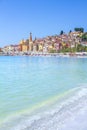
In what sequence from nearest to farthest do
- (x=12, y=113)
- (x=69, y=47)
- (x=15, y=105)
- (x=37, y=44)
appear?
(x=12, y=113) → (x=15, y=105) → (x=69, y=47) → (x=37, y=44)

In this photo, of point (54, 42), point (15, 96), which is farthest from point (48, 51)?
point (15, 96)

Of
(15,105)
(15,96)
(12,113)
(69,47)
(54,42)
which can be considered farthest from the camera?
(54,42)

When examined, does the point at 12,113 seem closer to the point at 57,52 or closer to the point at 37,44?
the point at 57,52

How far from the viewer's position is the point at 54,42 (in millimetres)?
A: 151000

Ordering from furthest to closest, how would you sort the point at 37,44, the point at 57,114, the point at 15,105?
the point at 37,44 < the point at 15,105 < the point at 57,114

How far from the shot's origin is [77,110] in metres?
7.94

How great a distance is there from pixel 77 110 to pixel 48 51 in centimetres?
14800

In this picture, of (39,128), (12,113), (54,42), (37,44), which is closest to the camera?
(39,128)

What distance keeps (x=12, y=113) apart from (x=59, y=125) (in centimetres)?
218

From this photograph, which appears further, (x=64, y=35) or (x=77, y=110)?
(x=64, y=35)

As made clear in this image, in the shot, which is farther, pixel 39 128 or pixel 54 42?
pixel 54 42

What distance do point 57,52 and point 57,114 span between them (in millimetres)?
138627

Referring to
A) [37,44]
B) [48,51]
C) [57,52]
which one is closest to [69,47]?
[57,52]

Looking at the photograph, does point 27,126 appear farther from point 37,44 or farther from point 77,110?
point 37,44
